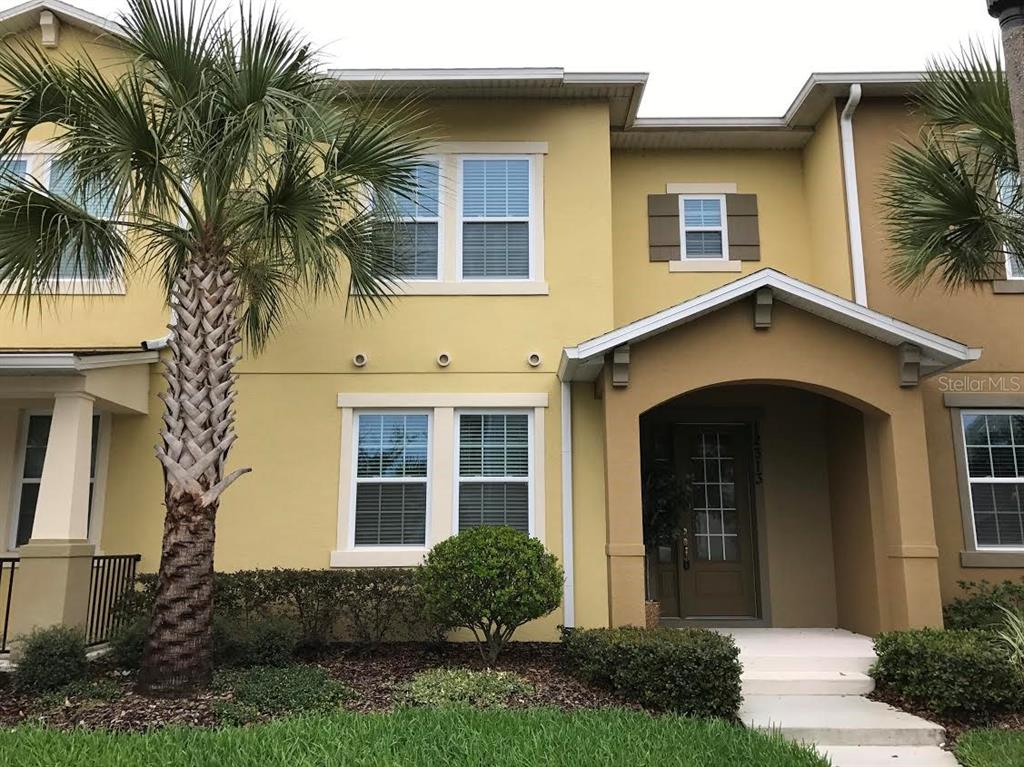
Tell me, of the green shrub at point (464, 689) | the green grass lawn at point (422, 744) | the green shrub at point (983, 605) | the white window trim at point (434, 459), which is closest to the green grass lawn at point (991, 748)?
the green grass lawn at point (422, 744)

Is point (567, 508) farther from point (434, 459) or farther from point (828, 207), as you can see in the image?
point (828, 207)

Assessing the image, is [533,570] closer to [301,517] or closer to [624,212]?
[301,517]

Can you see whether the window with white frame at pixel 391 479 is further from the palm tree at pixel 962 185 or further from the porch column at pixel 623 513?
the palm tree at pixel 962 185

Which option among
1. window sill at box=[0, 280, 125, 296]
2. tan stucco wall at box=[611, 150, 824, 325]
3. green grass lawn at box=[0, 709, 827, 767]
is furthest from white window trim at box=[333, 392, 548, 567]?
green grass lawn at box=[0, 709, 827, 767]

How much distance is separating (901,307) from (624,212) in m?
3.82

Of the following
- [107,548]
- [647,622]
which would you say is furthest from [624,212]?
[107,548]

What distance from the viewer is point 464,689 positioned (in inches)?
279

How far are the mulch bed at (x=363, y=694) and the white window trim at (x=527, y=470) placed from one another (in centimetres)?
144

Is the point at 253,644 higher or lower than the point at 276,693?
higher

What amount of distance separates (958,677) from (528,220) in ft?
22.4

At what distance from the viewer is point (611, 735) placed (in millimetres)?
5676

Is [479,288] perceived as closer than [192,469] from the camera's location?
No

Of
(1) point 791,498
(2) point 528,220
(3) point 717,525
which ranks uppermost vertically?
(2) point 528,220

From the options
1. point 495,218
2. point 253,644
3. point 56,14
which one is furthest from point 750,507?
point 56,14
